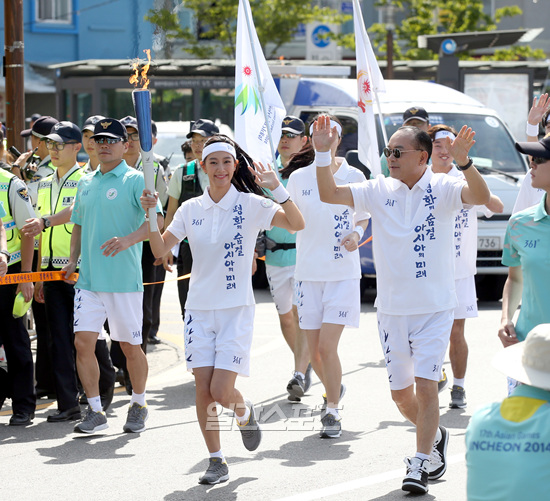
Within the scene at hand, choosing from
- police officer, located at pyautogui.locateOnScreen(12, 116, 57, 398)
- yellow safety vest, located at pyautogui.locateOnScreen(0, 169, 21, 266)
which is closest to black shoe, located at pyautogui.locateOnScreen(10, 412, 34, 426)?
police officer, located at pyautogui.locateOnScreen(12, 116, 57, 398)

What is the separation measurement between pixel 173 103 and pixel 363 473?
18.5 m

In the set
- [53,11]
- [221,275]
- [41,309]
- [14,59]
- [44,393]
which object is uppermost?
[53,11]

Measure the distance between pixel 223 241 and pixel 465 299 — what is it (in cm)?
267

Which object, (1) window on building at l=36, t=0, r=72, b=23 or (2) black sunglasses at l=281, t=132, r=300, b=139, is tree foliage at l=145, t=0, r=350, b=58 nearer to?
(1) window on building at l=36, t=0, r=72, b=23

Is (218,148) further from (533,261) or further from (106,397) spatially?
(106,397)

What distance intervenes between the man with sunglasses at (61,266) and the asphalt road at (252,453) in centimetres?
28

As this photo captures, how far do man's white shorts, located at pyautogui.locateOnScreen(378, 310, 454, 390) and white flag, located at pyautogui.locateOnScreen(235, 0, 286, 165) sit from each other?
83.2 inches

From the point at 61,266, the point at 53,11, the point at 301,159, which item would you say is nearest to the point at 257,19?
the point at 53,11

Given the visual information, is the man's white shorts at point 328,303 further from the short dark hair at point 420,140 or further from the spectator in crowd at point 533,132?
the short dark hair at point 420,140

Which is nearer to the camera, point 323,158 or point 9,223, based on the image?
point 323,158

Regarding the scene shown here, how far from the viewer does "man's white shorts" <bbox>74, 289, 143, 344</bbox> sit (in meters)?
7.36

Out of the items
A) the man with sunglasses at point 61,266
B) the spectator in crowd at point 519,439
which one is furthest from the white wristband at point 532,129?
the spectator in crowd at point 519,439

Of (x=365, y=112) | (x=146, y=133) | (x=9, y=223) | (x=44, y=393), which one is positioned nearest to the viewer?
(x=146, y=133)

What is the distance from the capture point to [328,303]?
24.7ft
